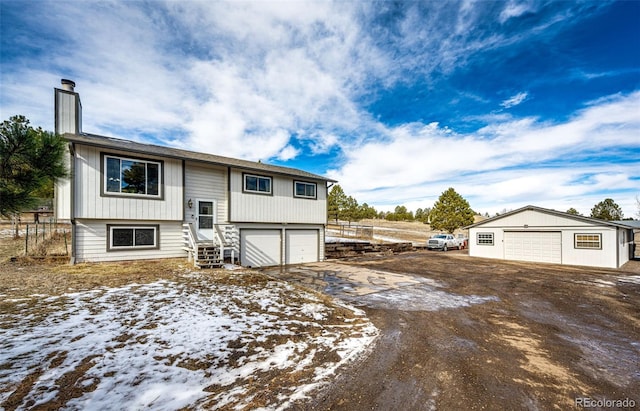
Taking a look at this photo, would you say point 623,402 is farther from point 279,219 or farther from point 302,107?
point 302,107

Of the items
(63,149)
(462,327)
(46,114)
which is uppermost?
(46,114)

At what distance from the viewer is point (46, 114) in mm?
11055

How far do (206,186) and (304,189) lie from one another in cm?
536

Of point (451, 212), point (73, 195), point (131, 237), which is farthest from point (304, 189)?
point (451, 212)

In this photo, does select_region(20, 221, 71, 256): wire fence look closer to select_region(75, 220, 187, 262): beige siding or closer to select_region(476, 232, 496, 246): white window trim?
select_region(75, 220, 187, 262): beige siding

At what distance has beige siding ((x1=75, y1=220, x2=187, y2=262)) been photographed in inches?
364

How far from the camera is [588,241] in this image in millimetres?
15398

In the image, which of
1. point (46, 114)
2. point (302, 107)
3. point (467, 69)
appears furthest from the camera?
point (302, 107)

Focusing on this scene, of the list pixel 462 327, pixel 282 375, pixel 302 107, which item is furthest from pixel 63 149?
pixel 302 107

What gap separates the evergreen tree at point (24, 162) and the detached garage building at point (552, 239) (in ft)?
75.8

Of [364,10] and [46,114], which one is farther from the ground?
[364,10]

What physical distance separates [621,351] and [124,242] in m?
14.1

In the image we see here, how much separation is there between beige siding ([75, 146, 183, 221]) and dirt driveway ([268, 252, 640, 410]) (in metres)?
7.02

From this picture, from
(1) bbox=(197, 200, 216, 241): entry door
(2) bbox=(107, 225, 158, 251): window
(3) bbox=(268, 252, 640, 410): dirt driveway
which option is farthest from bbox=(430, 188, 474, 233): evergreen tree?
(2) bbox=(107, 225, 158, 251): window
